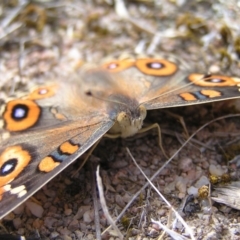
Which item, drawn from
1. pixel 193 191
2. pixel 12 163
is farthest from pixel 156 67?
pixel 12 163

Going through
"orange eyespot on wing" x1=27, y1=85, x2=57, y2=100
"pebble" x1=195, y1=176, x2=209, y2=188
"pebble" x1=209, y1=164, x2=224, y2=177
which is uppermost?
"orange eyespot on wing" x1=27, y1=85, x2=57, y2=100

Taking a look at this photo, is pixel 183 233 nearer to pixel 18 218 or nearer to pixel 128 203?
pixel 128 203

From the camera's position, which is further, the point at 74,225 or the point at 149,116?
the point at 149,116

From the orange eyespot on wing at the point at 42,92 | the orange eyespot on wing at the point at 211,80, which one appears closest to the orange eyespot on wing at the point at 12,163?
the orange eyespot on wing at the point at 42,92

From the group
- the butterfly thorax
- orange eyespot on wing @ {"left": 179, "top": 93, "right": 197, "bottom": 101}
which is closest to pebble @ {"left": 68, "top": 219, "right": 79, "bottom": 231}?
the butterfly thorax

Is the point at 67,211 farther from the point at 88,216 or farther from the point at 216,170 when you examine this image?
the point at 216,170

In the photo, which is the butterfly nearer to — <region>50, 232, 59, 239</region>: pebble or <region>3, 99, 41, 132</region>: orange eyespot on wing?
<region>3, 99, 41, 132</region>: orange eyespot on wing

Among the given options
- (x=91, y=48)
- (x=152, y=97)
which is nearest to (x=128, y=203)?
(x=152, y=97)

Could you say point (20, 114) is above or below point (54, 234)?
above
